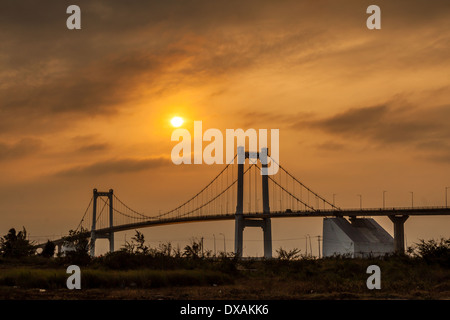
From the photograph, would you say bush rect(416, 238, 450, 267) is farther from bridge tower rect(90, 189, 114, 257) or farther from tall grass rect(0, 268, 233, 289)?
bridge tower rect(90, 189, 114, 257)

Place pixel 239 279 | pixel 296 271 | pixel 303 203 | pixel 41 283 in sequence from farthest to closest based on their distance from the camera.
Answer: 1. pixel 303 203
2. pixel 296 271
3. pixel 239 279
4. pixel 41 283

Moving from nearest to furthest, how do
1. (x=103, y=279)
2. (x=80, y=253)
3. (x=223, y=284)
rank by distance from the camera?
(x=103, y=279), (x=223, y=284), (x=80, y=253)

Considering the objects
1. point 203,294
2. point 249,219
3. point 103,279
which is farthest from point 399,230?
point 203,294

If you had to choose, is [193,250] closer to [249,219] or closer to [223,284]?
[223,284]

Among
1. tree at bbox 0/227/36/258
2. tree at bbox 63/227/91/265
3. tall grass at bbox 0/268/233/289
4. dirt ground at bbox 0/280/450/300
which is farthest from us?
tree at bbox 0/227/36/258

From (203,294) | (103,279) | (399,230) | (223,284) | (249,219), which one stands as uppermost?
(249,219)

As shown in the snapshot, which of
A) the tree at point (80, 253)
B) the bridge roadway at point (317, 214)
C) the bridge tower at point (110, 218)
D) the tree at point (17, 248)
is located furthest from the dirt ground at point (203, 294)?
the bridge tower at point (110, 218)

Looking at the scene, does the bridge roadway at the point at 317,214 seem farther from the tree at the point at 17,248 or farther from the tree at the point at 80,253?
the tree at the point at 80,253

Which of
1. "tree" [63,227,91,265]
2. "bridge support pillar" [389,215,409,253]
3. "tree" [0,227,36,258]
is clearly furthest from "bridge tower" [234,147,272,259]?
"tree" [63,227,91,265]

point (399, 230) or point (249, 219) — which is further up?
point (249, 219)
